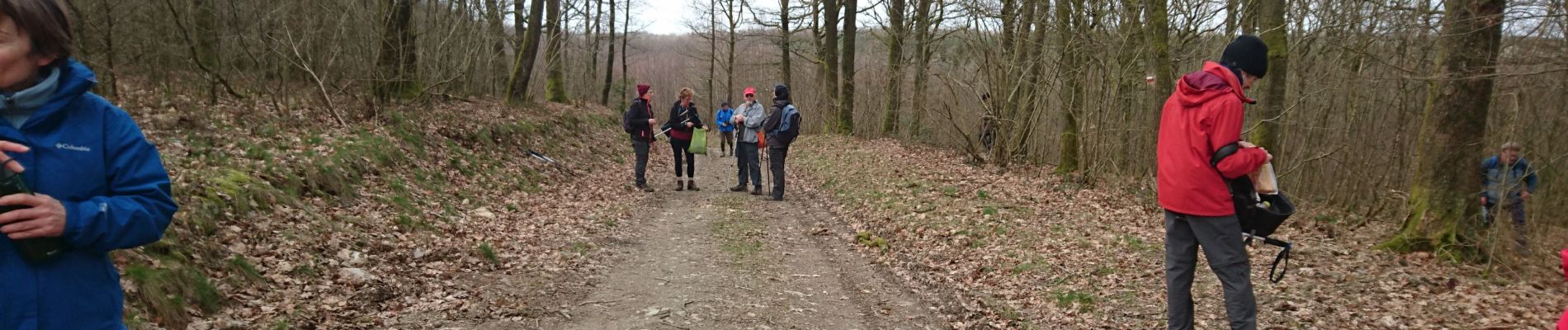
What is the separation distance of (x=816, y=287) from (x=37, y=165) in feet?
17.5

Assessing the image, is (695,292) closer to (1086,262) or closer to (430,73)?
(1086,262)

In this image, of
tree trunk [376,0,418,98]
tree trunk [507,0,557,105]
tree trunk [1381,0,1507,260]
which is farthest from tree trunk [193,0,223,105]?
tree trunk [1381,0,1507,260]

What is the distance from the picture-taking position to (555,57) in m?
24.4

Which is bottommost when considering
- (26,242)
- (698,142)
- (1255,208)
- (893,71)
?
(698,142)

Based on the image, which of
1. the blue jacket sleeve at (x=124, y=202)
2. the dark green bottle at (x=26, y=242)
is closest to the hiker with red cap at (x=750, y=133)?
the blue jacket sleeve at (x=124, y=202)

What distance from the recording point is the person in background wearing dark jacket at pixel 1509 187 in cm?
638

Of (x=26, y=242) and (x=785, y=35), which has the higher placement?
(x=785, y=35)

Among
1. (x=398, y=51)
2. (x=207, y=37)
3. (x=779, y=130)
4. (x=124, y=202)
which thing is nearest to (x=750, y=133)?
(x=779, y=130)

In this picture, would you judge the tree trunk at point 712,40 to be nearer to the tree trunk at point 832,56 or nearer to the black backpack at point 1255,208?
the tree trunk at point 832,56

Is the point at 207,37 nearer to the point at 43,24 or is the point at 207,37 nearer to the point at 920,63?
the point at 43,24

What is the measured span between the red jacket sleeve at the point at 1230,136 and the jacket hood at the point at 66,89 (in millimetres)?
4283

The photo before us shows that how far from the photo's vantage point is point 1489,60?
6.46 m

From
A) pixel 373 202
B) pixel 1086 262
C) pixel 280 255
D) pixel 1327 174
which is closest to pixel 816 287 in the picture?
pixel 1086 262

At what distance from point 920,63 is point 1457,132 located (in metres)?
14.5
